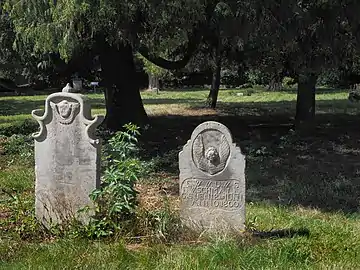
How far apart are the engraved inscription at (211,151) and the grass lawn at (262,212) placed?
695 millimetres

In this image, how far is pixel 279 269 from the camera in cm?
463

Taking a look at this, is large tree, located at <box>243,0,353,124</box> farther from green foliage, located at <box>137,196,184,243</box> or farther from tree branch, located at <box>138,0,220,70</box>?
green foliage, located at <box>137,196,184,243</box>

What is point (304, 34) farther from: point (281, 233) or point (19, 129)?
point (19, 129)

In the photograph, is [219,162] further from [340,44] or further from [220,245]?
[340,44]

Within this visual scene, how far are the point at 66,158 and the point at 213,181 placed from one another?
5.01ft

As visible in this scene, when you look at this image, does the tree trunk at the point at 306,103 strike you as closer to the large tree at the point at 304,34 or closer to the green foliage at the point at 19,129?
the large tree at the point at 304,34

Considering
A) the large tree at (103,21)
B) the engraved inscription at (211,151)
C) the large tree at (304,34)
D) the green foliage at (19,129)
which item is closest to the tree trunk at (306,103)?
the large tree at (304,34)

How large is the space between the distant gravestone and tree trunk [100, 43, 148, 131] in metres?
8.98

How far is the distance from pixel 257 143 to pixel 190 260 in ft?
27.9

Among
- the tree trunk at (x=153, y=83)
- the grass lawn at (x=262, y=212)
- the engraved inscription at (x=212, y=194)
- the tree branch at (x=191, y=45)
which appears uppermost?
the tree branch at (x=191, y=45)

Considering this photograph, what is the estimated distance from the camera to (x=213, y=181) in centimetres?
559

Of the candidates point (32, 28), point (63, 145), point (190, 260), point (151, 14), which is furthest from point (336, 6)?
point (190, 260)

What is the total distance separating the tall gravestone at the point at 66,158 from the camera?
5.84 meters

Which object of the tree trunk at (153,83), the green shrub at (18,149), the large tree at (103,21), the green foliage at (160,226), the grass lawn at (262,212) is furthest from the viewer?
the tree trunk at (153,83)
